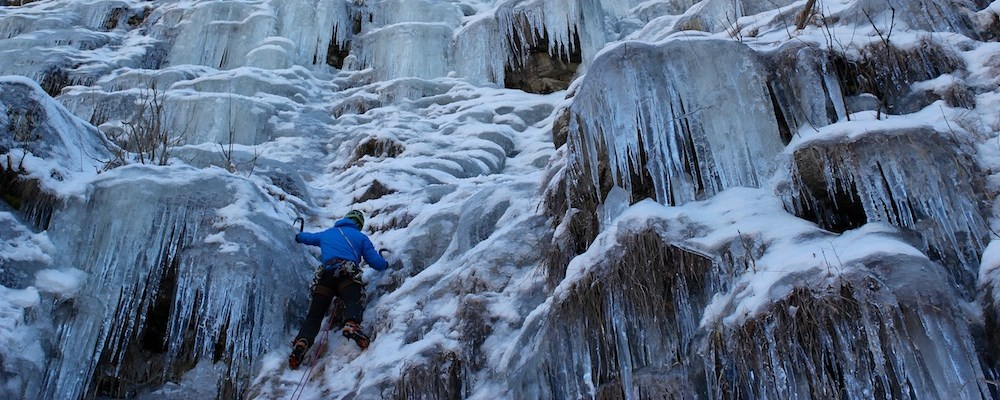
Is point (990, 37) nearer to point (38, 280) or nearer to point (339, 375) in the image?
point (339, 375)

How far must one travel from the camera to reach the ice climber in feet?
15.7

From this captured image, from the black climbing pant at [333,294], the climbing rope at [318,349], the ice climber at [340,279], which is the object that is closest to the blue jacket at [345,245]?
the ice climber at [340,279]

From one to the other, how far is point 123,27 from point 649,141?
1290 centimetres

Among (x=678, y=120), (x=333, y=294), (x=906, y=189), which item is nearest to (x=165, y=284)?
(x=333, y=294)

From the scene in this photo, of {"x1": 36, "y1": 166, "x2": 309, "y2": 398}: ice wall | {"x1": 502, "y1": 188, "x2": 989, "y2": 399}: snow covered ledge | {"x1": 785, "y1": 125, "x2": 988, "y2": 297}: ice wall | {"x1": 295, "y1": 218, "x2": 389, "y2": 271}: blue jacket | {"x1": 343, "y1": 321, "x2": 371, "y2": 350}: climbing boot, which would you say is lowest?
{"x1": 36, "y1": 166, "x2": 309, "y2": 398}: ice wall

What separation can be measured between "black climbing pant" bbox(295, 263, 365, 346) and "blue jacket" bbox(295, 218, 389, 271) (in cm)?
13

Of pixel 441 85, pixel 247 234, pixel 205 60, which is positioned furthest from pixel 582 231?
pixel 205 60

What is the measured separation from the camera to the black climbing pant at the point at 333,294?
4918 mm

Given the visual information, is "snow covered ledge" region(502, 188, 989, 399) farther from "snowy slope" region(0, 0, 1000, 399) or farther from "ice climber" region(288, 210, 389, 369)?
"ice climber" region(288, 210, 389, 369)

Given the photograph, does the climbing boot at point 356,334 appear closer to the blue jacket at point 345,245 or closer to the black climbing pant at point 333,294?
the black climbing pant at point 333,294

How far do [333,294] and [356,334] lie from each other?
0.44 meters

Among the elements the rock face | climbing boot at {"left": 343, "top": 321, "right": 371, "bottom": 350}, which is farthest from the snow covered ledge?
climbing boot at {"left": 343, "top": 321, "right": 371, "bottom": 350}

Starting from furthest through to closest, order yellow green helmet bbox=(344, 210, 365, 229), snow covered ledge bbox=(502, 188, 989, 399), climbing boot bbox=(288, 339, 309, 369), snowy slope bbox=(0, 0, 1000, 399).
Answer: yellow green helmet bbox=(344, 210, 365, 229) < climbing boot bbox=(288, 339, 309, 369) < snowy slope bbox=(0, 0, 1000, 399) < snow covered ledge bbox=(502, 188, 989, 399)

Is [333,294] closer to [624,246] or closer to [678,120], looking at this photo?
[624,246]
